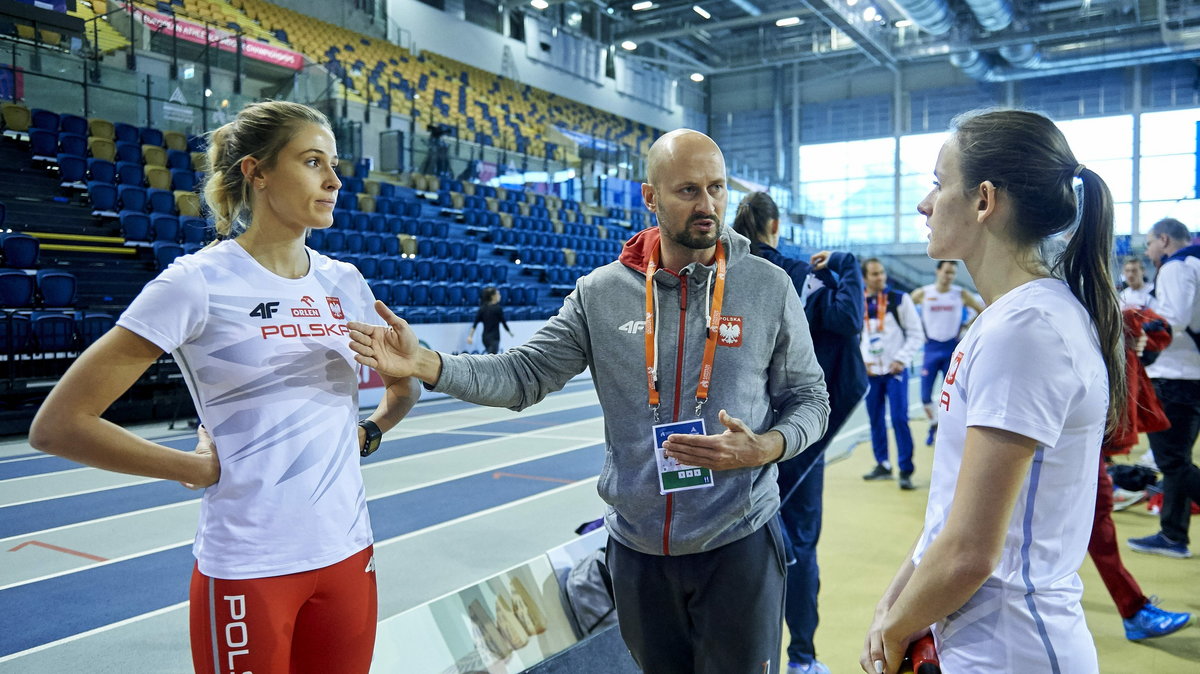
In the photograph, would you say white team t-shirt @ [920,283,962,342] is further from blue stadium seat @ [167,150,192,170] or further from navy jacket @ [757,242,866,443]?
blue stadium seat @ [167,150,192,170]

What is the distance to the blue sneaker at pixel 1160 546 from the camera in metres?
3.97

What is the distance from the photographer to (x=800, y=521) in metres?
2.85

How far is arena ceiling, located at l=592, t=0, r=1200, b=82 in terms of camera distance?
19.5 m

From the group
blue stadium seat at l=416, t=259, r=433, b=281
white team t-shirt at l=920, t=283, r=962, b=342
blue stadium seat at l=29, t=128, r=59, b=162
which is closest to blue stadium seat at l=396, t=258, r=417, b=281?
blue stadium seat at l=416, t=259, r=433, b=281

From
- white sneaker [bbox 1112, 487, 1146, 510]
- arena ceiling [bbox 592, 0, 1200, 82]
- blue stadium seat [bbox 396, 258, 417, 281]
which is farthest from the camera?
arena ceiling [bbox 592, 0, 1200, 82]

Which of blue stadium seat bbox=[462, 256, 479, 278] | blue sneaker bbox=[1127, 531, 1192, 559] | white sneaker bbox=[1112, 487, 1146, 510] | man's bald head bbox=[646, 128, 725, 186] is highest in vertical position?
blue stadium seat bbox=[462, 256, 479, 278]

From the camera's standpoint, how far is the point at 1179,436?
367cm

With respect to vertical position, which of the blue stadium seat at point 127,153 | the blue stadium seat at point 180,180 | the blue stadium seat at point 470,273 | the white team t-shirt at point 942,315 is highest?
the blue stadium seat at point 127,153

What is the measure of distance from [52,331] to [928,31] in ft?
67.0

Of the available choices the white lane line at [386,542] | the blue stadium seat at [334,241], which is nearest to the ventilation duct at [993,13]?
the blue stadium seat at [334,241]

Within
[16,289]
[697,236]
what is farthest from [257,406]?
[16,289]

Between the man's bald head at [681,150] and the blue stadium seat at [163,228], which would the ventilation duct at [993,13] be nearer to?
the blue stadium seat at [163,228]

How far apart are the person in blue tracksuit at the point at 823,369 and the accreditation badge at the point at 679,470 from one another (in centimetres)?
118

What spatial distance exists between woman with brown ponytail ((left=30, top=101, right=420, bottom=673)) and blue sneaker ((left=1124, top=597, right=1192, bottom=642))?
2979 millimetres
